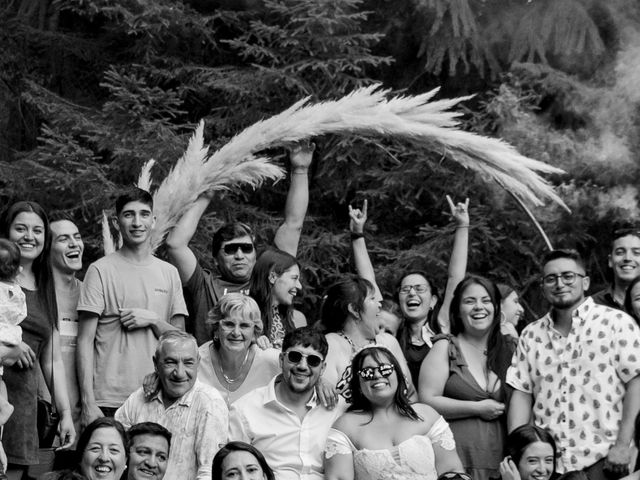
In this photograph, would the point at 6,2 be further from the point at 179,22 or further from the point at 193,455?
the point at 193,455

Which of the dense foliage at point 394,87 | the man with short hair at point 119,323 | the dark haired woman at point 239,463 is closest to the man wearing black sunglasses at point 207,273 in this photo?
the man with short hair at point 119,323

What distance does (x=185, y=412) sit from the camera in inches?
239

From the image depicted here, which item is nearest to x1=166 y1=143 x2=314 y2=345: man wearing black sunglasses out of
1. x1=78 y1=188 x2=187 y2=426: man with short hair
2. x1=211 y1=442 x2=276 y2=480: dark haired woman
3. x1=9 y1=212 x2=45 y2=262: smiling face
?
x1=78 y1=188 x2=187 y2=426: man with short hair

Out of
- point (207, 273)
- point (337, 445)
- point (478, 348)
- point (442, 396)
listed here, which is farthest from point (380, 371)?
point (207, 273)

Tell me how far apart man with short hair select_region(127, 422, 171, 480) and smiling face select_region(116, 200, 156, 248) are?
1.21m

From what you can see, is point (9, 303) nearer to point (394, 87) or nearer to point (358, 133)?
point (358, 133)

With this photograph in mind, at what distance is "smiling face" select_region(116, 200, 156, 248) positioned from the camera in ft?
22.2

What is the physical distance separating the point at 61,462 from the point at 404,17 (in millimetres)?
6455

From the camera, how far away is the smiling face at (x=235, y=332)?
6.39 metres

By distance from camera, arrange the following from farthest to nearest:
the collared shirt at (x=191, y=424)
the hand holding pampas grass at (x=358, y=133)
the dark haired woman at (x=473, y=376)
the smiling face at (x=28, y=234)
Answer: the hand holding pampas grass at (x=358, y=133)
the dark haired woman at (x=473, y=376)
the smiling face at (x=28, y=234)
the collared shirt at (x=191, y=424)

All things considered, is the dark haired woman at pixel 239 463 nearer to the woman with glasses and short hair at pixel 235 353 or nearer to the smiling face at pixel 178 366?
the smiling face at pixel 178 366

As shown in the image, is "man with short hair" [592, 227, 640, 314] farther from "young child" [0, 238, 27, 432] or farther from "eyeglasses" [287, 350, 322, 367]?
"young child" [0, 238, 27, 432]

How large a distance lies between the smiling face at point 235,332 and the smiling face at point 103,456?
88 centimetres

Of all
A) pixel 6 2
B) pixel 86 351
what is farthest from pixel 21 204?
pixel 6 2
